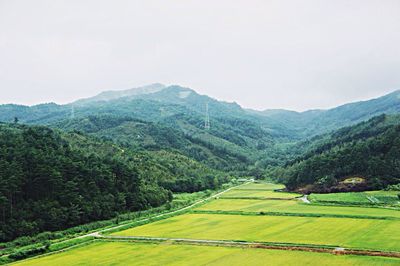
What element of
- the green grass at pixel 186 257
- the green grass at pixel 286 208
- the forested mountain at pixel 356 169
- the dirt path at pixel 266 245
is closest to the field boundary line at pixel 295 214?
the green grass at pixel 286 208

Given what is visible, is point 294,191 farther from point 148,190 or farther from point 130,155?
point 130,155

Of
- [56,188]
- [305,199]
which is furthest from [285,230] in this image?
[305,199]

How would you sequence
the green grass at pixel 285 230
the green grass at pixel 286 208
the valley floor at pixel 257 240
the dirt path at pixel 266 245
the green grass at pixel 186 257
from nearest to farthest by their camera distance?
the green grass at pixel 186 257, the dirt path at pixel 266 245, the valley floor at pixel 257 240, the green grass at pixel 285 230, the green grass at pixel 286 208

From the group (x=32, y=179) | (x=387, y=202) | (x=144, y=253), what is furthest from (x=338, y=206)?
(x=32, y=179)

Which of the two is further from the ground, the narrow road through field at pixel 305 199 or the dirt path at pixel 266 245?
the dirt path at pixel 266 245

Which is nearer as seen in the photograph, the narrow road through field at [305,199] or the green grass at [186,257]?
the green grass at [186,257]

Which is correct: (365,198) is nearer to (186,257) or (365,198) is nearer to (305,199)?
(305,199)

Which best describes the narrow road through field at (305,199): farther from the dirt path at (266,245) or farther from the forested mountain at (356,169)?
the dirt path at (266,245)

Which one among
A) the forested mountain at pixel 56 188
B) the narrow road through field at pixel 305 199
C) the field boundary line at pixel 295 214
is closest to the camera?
the field boundary line at pixel 295 214
